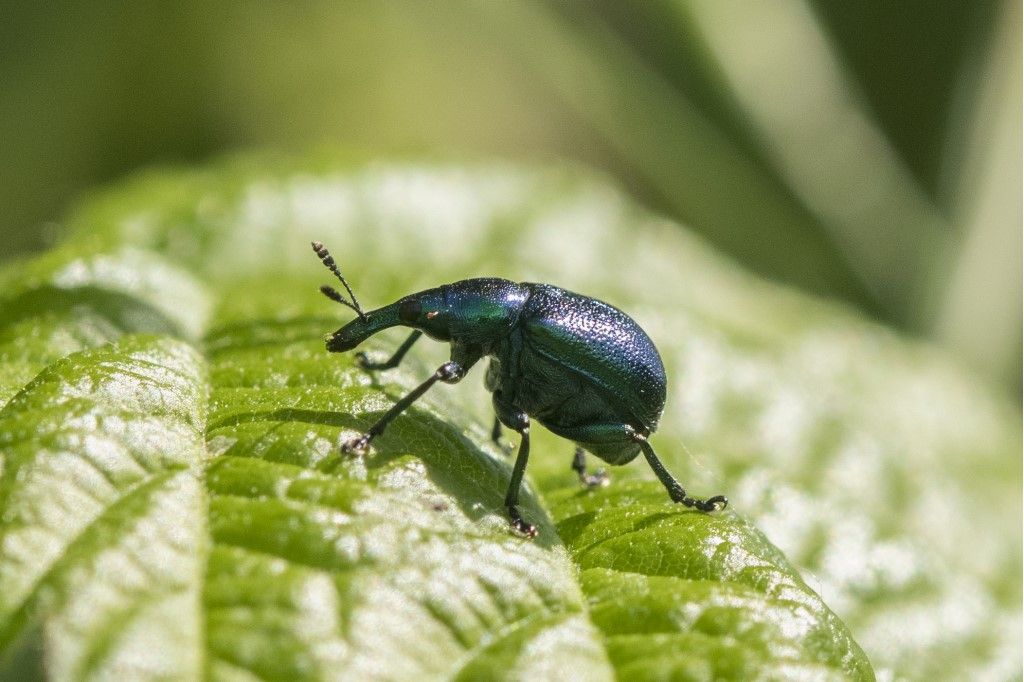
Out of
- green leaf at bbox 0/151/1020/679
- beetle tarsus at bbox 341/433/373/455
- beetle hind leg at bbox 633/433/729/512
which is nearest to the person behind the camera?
green leaf at bbox 0/151/1020/679

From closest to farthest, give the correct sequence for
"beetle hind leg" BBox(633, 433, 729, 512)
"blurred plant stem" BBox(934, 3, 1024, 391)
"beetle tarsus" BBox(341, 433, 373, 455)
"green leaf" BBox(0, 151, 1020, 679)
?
1. "green leaf" BBox(0, 151, 1020, 679)
2. "beetle tarsus" BBox(341, 433, 373, 455)
3. "beetle hind leg" BBox(633, 433, 729, 512)
4. "blurred plant stem" BBox(934, 3, 1024, 391)

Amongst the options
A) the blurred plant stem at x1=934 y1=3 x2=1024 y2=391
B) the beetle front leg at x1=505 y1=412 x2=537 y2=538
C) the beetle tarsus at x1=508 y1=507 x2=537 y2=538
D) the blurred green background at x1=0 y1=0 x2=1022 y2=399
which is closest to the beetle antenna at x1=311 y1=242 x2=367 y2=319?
the beetle front leg at x1=505 y1=412 x2=537 y2=538

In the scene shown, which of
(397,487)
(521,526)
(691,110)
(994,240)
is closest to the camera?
(397,487)

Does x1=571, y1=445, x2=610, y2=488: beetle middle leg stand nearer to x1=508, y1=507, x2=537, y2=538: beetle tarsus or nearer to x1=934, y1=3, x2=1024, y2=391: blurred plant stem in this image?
x1=508, y1=507, x2=537, y2=538: beetle tarsus

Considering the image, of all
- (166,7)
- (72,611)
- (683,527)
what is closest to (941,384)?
(683,527)

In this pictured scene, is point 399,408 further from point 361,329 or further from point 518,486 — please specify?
point 361,329

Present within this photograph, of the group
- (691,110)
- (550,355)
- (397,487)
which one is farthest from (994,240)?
(397,487)
